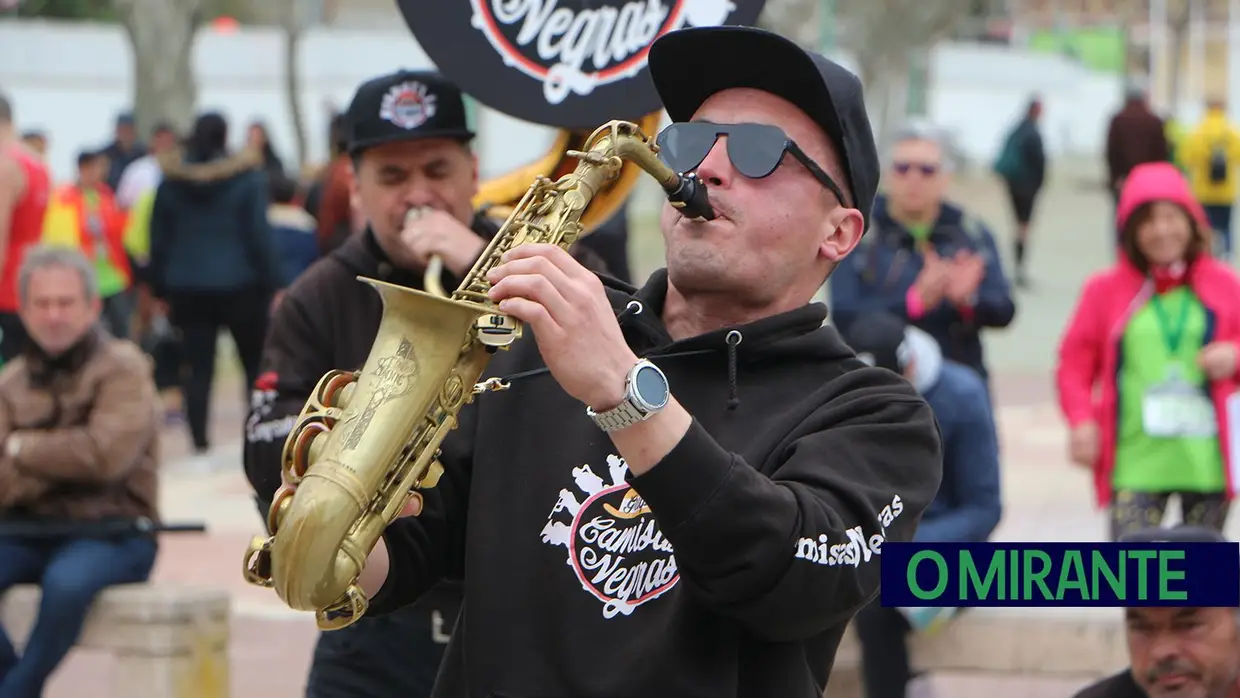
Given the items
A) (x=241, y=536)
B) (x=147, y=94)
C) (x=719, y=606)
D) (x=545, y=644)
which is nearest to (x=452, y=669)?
(x=545, y=644)

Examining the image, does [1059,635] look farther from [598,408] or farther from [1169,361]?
[598,408]

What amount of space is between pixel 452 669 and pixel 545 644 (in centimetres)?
21

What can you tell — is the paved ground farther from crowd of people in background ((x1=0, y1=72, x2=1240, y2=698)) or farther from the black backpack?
the black backpack

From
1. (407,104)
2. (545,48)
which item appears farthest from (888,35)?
(545,48)

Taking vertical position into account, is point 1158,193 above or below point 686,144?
above

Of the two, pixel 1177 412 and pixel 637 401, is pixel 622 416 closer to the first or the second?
pixel 637 401

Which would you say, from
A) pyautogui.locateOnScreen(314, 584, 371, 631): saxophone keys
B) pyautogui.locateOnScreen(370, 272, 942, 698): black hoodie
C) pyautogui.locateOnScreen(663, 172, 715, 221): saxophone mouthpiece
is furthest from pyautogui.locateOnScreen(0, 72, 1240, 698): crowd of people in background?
pyautogui.locateOnScreen(663, 172, 715, 221): saxophone mouthpiece

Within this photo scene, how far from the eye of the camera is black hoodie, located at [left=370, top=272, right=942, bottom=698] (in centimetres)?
237

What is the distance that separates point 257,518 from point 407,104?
608cm

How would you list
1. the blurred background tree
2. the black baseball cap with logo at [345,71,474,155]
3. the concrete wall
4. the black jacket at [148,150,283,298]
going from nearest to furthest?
the black baseball cap with logo at [345,71,474,155]
the black jacket at [148,150,283,298]
the blurred background tree
the concrete wall

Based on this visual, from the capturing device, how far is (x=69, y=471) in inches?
232

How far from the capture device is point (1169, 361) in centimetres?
677

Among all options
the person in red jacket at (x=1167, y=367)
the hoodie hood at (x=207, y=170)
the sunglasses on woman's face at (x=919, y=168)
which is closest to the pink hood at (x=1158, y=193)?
the person in red jacket at (x=1167, y=367)

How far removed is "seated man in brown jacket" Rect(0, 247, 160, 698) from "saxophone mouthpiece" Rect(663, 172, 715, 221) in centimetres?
357
